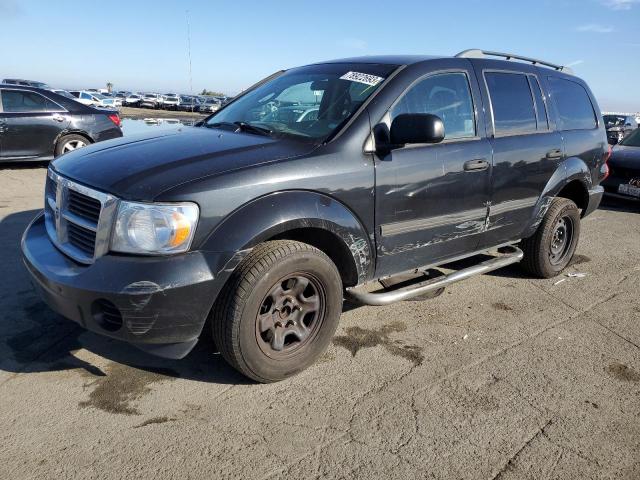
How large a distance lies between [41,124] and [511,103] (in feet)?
26.7

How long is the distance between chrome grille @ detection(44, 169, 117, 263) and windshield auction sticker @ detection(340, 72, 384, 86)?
→ 71.4 inches

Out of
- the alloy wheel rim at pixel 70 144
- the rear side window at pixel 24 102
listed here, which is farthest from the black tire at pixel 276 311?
the rear side window at pixel 24 102

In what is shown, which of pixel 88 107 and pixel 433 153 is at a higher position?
pixel 88 107

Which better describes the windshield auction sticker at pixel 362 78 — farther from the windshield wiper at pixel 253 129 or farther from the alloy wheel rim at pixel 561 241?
the alloy wheel rim at pixel 561 241

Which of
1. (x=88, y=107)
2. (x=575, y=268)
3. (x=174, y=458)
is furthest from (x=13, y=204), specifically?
(x=575, y=268)

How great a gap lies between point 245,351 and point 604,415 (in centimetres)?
198

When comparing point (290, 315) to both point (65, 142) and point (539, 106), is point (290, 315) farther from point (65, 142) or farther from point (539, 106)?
point (65, 142)

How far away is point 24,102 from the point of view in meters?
9.09

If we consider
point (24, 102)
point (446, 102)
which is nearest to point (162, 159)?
point (446, 102)

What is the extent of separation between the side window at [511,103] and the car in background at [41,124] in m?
7.42

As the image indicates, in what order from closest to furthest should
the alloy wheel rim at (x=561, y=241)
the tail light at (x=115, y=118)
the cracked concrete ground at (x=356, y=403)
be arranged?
the cracked concrete ground at (x=356, y=403), the alloy wheel rim at (x=561, y=241), the tail light at (x=115, y=118)

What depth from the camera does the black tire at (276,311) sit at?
271 cm

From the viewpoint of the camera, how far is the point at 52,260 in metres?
2.84

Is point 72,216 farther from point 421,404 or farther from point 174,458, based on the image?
point 421,404
